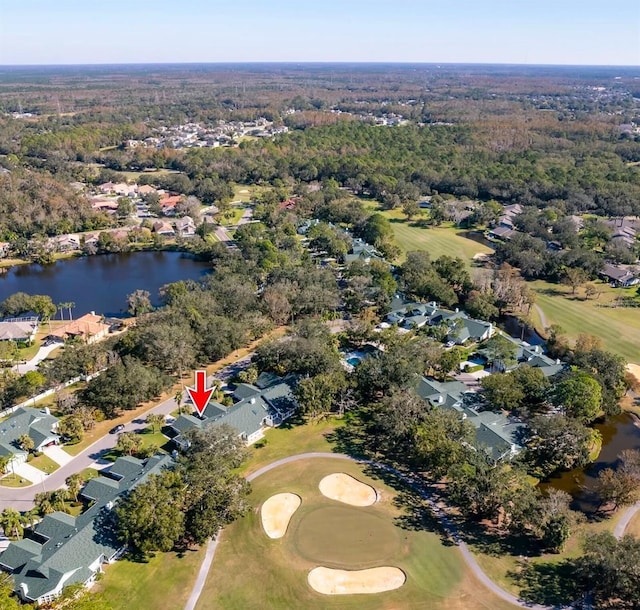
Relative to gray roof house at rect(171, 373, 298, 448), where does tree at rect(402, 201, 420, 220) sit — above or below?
above

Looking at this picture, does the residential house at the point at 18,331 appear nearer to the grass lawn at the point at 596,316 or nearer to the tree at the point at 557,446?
the tree at the point at 557,446

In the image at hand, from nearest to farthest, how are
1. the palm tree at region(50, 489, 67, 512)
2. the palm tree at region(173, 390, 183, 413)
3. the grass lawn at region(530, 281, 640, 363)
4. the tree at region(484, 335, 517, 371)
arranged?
the palm tree at region(50, 489, 67, 512) < the palm tree at region(173, 390, 183, 413) < the tree at region(484, 335, 517, 371) < the grass lawn at region(530, 281, 640, 363)

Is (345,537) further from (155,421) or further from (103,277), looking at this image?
(103,277)

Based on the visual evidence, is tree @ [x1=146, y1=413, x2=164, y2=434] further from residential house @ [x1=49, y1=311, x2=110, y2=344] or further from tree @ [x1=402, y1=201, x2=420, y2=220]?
tree @ [x1=402, y1=201, x2=420, y2=220]

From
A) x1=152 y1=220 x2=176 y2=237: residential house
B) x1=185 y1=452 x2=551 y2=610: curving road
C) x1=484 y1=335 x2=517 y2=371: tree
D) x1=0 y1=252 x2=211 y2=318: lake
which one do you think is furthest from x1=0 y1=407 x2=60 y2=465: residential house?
x1=152 y1=220 x2=176 y2=237: residential house

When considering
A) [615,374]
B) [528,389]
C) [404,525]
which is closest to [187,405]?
[404,525]
